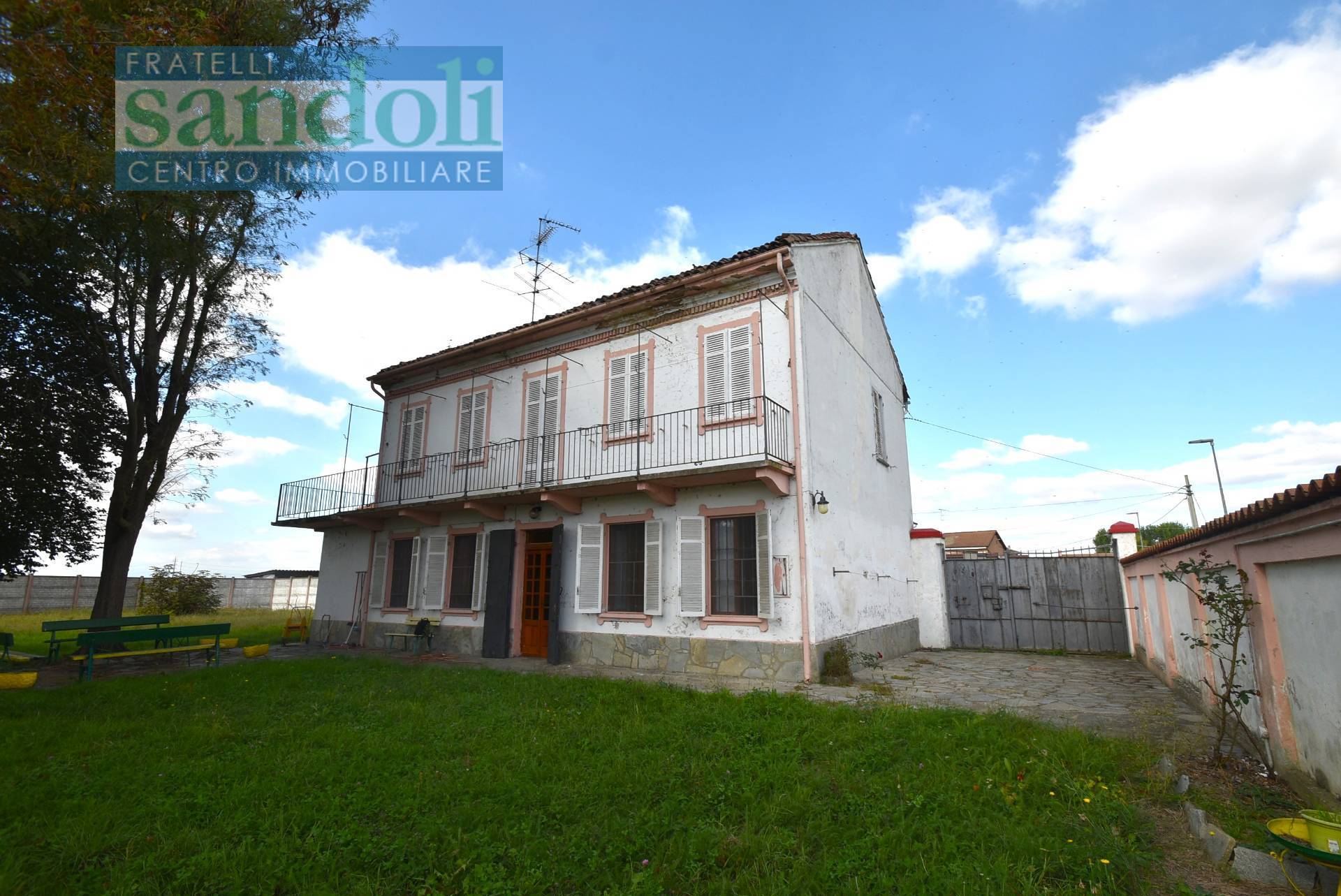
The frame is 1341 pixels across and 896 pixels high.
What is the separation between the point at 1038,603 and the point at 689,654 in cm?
843

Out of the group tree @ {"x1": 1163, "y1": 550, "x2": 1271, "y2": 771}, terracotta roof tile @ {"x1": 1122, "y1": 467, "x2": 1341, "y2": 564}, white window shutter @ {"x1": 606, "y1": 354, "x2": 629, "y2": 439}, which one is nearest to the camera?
terracotta roof tile @ {"x1": 1122, "y1": 467, "x2": 1341, "y2": 564}

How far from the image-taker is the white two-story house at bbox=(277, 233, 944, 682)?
403 inches

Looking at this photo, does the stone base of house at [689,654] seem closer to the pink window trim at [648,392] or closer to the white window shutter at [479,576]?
the white window shutter at [479,576]

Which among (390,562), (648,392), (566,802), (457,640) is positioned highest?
(648,392)

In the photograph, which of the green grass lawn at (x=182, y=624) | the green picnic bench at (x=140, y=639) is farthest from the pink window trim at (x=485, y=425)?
the green grass lawn at (x=182, y=624)

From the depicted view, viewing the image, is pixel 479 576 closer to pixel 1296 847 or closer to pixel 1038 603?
pixel 1038 603

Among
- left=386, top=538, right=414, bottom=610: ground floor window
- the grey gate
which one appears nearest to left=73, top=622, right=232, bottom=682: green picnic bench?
left=386, top=538, right=414, bottom=610: ground floor window

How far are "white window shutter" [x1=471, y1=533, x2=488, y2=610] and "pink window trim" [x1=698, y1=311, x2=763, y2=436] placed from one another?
5.71 m

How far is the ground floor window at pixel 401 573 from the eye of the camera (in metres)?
15.0

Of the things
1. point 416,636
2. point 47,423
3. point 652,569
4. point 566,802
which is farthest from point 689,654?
point 47,423

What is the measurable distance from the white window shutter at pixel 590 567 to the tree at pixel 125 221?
8205 millimetres

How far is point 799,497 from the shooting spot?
9.91m

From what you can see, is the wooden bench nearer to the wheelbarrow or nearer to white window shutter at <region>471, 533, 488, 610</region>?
white window shutter at <region>471, 533, 488, 610</region>

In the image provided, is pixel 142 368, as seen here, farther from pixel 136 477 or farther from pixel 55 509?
pixel 55 509
